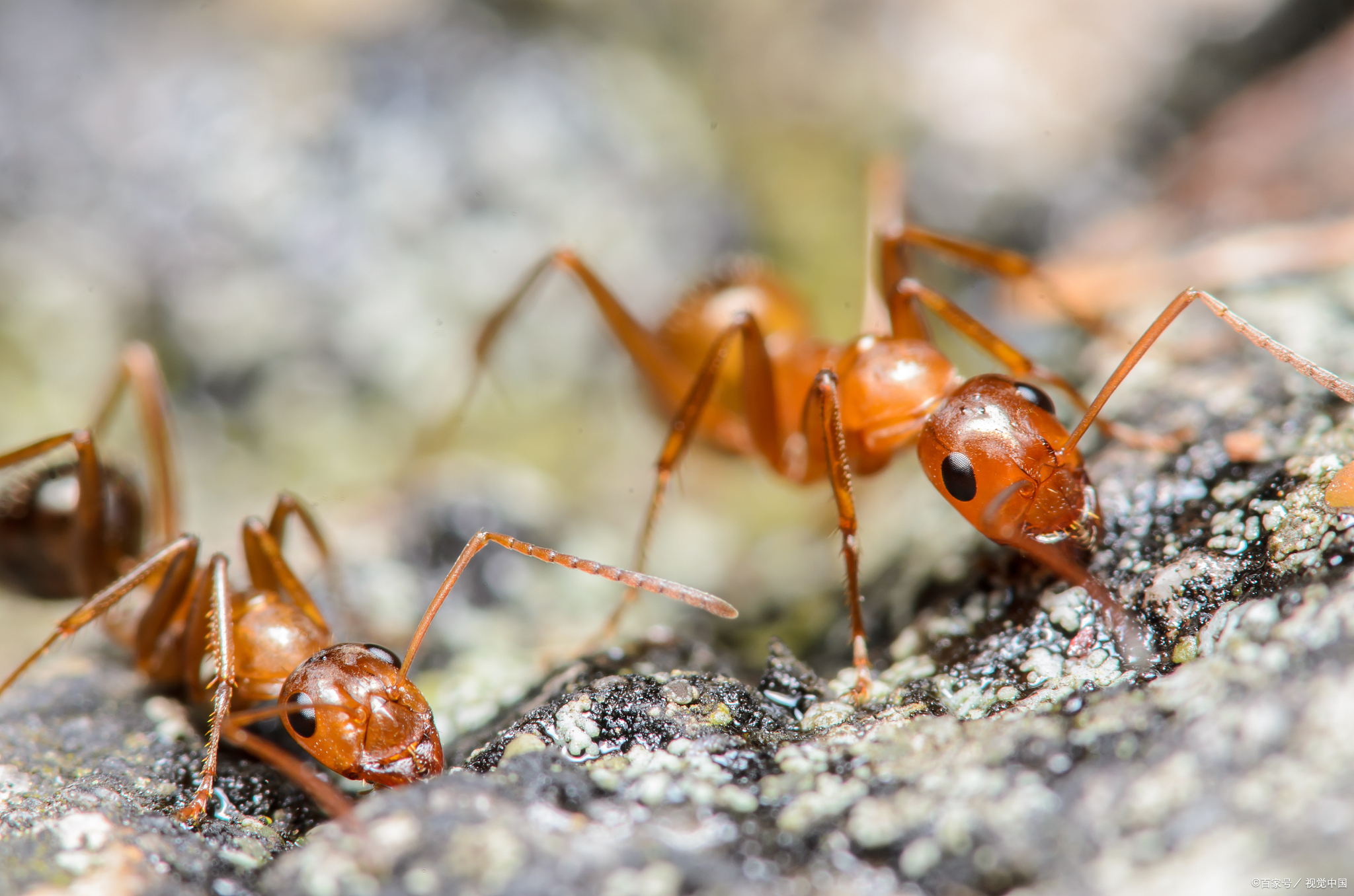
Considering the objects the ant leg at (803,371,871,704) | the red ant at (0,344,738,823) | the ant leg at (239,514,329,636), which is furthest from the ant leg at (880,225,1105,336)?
the ant leg at (239,514,329,636)

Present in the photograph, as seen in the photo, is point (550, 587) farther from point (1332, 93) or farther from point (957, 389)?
point (1332, 93)

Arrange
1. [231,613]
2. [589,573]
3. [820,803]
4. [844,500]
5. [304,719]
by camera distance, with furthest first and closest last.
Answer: [844,500] → [231,613] → [589,573] → [304,719] → [820,803]

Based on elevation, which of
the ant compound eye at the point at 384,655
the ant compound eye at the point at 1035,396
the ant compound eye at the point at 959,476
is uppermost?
the ant compound eye at the point at 1035,396

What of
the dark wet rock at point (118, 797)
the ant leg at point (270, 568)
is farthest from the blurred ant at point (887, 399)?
the dark wet rock at point (118, 797)

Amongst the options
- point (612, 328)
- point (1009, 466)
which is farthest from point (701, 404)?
point (1009, 466)

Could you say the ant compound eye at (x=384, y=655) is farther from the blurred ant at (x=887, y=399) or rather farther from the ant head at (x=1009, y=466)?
the ant head at (x=1009, y=466)

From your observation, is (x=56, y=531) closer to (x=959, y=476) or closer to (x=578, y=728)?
(x=578, y=728)

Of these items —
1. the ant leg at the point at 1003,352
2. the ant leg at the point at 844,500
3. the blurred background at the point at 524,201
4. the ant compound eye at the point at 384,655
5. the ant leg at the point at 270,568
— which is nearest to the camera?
the ant compound eye at the point at 384,655

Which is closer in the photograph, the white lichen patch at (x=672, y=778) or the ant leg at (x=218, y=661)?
the white lichen patch at (x=672, y=778)

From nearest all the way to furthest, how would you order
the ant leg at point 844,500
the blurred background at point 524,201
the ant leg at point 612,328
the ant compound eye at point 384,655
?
the ant compound eye at point 384,655
the ant leg at point 844,500
the ant leg at point 612,328
the blurred background at point 524,201
